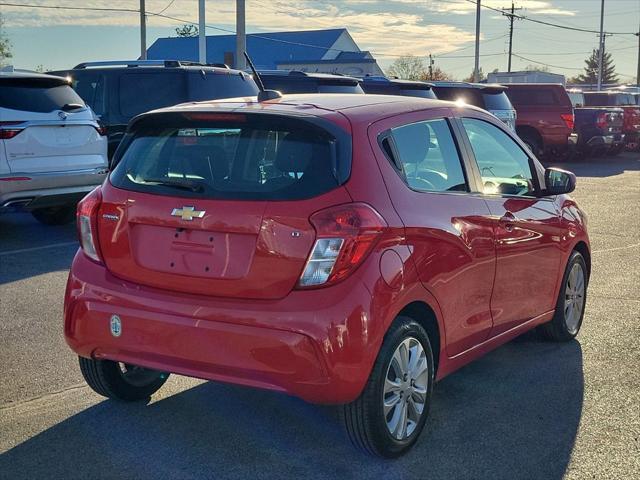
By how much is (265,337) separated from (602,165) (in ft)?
68.7

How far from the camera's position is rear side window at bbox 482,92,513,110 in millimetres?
18984

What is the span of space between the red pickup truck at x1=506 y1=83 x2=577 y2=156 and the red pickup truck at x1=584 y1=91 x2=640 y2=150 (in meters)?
2.75

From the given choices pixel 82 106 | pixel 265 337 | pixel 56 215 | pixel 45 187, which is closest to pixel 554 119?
pixel 56 215

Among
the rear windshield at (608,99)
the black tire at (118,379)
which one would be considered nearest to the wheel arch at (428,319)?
the black tire at (118,379)

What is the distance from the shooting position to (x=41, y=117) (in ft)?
30.9

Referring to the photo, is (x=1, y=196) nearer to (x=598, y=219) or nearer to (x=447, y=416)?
(x=447, y=416)

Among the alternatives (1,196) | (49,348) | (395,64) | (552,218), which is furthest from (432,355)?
(395,64)

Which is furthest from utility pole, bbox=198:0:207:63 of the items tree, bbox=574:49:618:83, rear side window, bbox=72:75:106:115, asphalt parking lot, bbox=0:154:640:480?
tree, bbox=574:49:618:83

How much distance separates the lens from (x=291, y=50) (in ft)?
227

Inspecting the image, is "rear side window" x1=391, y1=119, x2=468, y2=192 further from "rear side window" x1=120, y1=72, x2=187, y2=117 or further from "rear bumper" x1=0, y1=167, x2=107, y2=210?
"rear side window" x1=120, y1=72, x2=187, y2=117

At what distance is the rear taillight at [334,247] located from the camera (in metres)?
3.71

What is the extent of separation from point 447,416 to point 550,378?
38.8 inches

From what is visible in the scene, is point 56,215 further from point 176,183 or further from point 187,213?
point 187,213

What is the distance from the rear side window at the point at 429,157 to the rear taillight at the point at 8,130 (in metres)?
5.86
